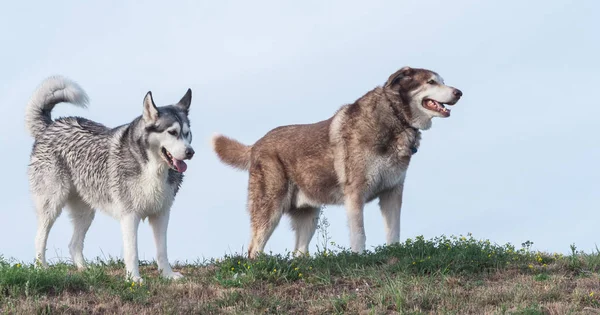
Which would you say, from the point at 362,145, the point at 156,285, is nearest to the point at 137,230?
the point at 156,285

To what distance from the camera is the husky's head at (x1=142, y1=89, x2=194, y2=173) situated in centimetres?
885

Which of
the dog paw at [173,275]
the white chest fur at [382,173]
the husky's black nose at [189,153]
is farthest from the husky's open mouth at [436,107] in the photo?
the dog paw at [173,275]

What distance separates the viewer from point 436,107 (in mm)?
10406

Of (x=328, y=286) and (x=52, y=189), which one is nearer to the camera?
(x=328, y=286)

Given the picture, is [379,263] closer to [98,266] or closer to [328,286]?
[328,286]

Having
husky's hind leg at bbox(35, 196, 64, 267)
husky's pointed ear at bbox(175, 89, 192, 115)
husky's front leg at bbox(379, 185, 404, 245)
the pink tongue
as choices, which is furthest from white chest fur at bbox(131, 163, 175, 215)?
husky's front leg at bbox(379, 185, 404, 245)

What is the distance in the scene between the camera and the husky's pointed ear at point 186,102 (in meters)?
9.46

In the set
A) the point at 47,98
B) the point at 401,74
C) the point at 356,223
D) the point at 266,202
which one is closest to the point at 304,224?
the point at 266,202

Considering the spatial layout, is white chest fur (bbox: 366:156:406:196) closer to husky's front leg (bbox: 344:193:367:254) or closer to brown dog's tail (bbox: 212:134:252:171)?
husky's front leg (bbox: 344:193:367:254)

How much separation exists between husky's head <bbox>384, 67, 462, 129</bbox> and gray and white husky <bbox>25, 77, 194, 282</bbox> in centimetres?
287

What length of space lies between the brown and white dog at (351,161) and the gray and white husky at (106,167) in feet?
5.67

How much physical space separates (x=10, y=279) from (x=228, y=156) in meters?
4.02

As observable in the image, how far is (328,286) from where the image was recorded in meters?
8.75

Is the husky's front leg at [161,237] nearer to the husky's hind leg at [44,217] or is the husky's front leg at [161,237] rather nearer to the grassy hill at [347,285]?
the grassy hill at [347,285]
